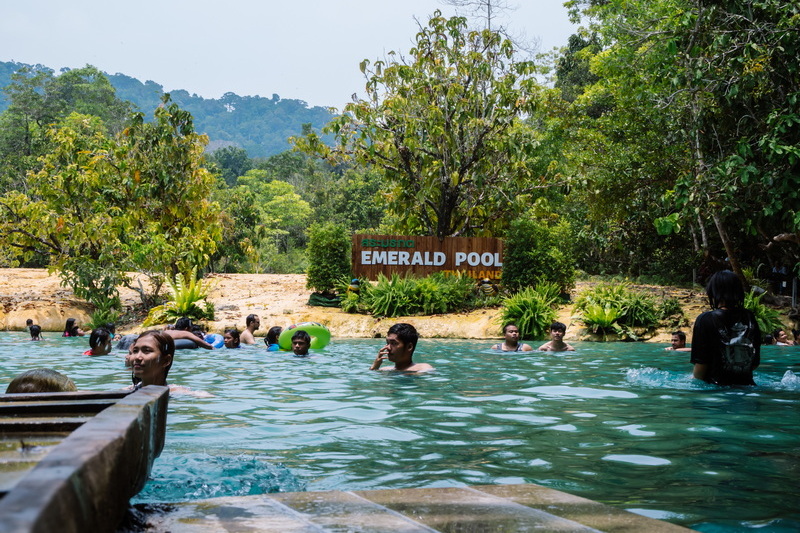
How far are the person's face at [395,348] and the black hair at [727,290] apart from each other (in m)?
4.29

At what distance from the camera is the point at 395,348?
1041cm

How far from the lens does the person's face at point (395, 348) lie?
34.1 feet

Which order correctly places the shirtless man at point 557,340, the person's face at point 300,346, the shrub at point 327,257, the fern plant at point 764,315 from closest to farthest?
the person's face at point 300,346, the shirtless man at point 557,340, the fern plant at point 764,315, the shrub at point 327,257

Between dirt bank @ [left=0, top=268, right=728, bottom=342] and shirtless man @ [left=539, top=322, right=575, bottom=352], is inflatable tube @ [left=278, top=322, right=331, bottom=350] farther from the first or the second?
dirt bank @ [left=0, top=268, right=728, bottom=342]

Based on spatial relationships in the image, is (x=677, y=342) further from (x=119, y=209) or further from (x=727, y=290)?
(x=119, y=209)

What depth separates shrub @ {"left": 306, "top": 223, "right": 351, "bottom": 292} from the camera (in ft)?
73.6

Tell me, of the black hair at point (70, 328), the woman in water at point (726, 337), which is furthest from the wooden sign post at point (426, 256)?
the woman in water at point (726, 337)

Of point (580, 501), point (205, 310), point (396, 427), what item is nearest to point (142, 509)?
point (580, 501)

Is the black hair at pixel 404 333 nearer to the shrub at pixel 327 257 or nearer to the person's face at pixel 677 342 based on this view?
the person's face at pixel 677 342

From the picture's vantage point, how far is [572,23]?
38.9 meters

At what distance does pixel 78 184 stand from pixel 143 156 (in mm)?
2054

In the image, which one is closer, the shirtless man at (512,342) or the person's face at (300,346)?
the person's face at (300,346)

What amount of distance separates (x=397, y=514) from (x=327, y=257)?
19800mm

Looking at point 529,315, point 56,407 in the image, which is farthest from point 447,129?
point 56,407
